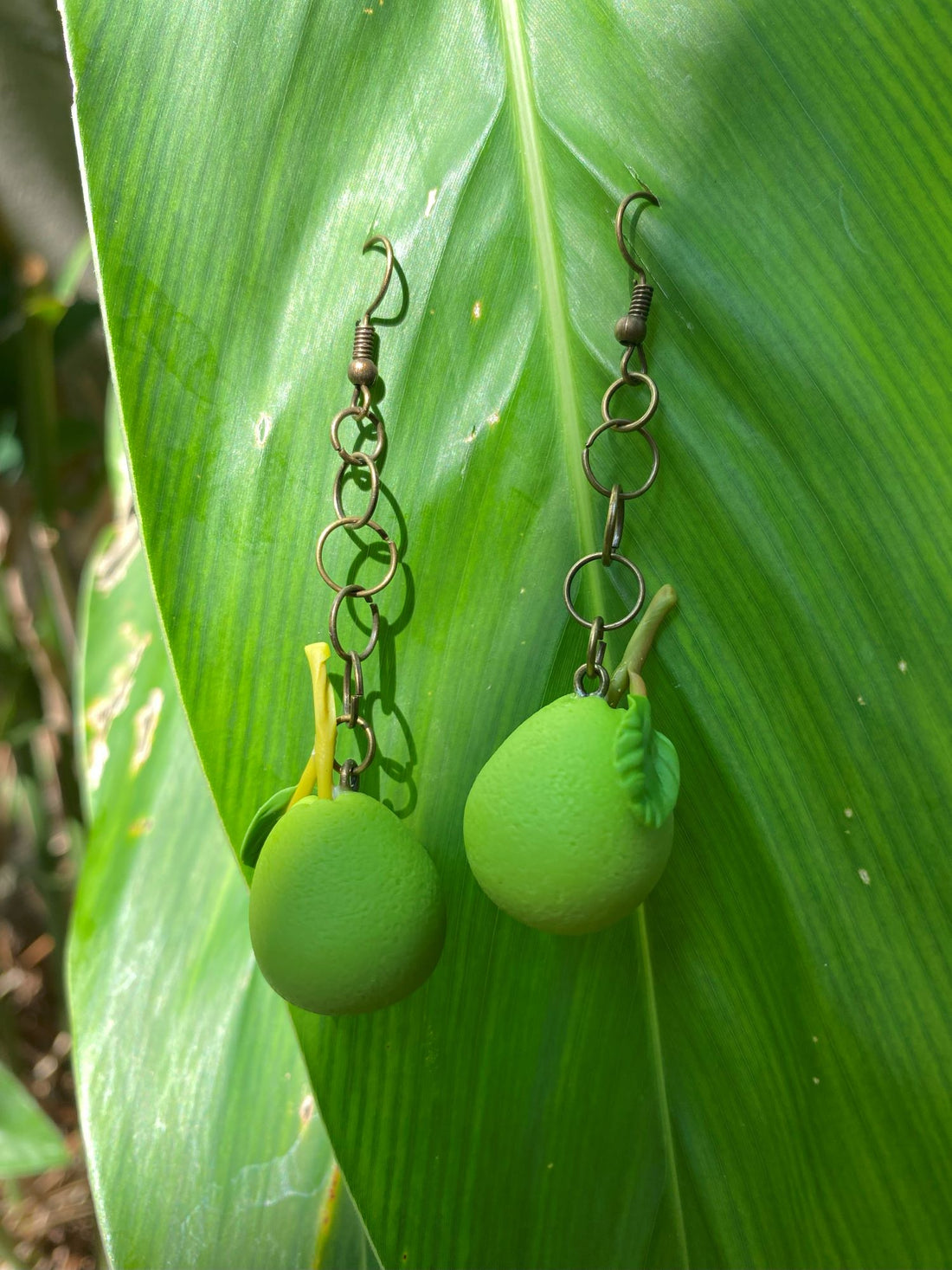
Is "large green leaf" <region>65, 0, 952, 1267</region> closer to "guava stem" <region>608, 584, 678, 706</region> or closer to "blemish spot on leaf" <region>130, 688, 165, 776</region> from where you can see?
"guava stem" <region>608, 584, 678, 706</region>

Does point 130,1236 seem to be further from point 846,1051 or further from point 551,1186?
point 846,1051

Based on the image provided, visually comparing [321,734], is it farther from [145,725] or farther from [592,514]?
[145,725]

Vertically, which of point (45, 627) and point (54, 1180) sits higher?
point (45, 627)

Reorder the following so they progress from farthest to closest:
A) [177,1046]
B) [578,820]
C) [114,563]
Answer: [114,563], [177,1046], [578,820]

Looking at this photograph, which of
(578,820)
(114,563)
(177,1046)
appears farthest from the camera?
(114,563)

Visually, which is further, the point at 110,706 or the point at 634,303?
the point at 110,706

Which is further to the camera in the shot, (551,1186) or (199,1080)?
(199,1080)

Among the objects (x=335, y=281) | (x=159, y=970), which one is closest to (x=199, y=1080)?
(x=159, y=970)

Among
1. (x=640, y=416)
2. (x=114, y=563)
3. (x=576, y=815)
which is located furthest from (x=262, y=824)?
(x=114, y=563)
